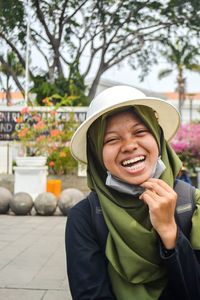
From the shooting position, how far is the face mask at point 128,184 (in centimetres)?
149

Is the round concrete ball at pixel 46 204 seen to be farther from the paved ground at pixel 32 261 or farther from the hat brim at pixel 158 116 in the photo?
the hat brim at pixel 158 116

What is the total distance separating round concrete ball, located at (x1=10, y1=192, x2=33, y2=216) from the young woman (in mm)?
7449

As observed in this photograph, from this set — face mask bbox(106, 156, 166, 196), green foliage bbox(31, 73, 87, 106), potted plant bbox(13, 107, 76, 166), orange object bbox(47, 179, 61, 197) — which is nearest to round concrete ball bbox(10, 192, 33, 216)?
orange object bbox(47, 179, 61, 197)

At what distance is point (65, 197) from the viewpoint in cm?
889

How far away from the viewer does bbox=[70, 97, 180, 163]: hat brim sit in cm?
155

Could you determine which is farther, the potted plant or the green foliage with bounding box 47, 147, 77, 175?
the green foliage with bounding box 47, 147, 77, 175

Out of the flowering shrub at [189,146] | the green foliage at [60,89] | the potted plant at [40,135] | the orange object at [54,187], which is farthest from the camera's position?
the green foliage at [60,89]

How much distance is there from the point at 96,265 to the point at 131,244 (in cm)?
15

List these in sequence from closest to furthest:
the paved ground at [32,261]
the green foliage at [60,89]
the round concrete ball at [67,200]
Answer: the paved ground at [32,261] → the round concrete ball at [67,200] → the green foliage at [60,89]

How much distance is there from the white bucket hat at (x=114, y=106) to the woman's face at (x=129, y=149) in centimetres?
5

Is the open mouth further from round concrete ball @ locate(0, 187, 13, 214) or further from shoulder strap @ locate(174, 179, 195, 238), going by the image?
round concrete ball @ locate(0, 187, 13, 214)

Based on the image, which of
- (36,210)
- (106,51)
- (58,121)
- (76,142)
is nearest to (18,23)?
(106,51)

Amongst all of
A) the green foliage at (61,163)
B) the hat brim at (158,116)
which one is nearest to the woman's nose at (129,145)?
the hat brim at (158,116)

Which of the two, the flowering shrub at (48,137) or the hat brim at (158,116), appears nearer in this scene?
the hat brim at (158,116)
